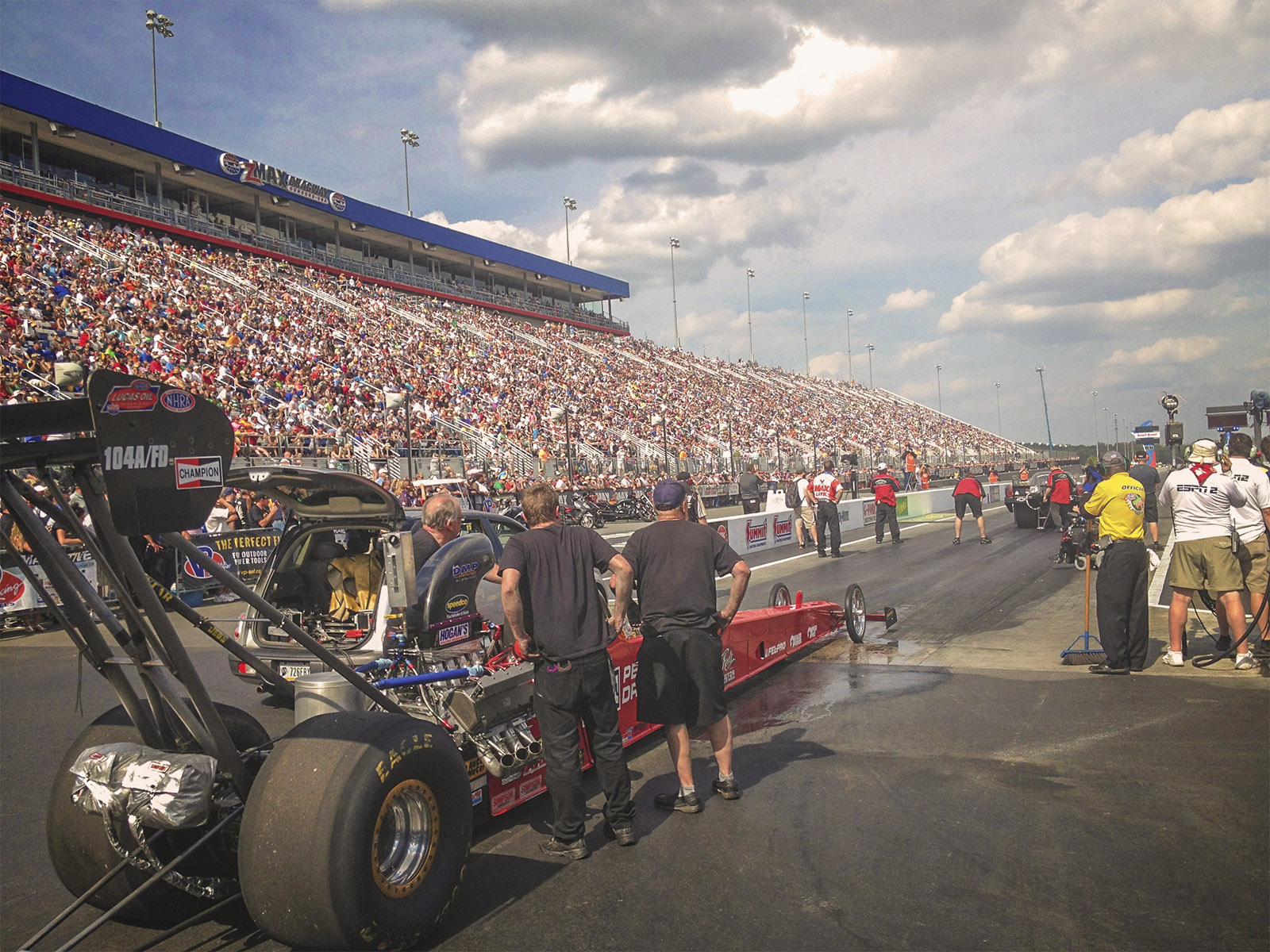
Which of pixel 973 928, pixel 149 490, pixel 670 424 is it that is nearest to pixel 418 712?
pixel 149 490

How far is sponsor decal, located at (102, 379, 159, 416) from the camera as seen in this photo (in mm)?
2668

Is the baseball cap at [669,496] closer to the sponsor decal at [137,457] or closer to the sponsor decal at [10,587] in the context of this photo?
the sponsor decal at [137,457]

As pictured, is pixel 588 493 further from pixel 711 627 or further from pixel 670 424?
pixel 711 627

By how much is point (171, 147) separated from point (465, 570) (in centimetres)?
3720

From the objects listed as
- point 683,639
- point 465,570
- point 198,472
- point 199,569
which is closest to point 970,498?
point 199,569

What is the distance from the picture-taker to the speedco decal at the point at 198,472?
286 centimetres

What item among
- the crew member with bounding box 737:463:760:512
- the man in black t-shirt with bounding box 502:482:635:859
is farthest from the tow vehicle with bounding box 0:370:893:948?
the crew member with bounding box 737:463:760:512

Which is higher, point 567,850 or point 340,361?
point 340,361

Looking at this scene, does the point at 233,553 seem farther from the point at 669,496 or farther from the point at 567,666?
the point at 567,666

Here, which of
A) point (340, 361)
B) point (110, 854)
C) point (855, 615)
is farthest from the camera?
point (340, 361)

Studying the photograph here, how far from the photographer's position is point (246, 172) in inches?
1511

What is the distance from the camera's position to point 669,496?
16.2 feet

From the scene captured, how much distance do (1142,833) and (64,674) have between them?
9.74 m

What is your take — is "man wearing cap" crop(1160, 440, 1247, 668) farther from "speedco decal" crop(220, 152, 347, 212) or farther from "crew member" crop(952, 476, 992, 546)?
"speedco decal" crop(220, 152, 347, 212)
